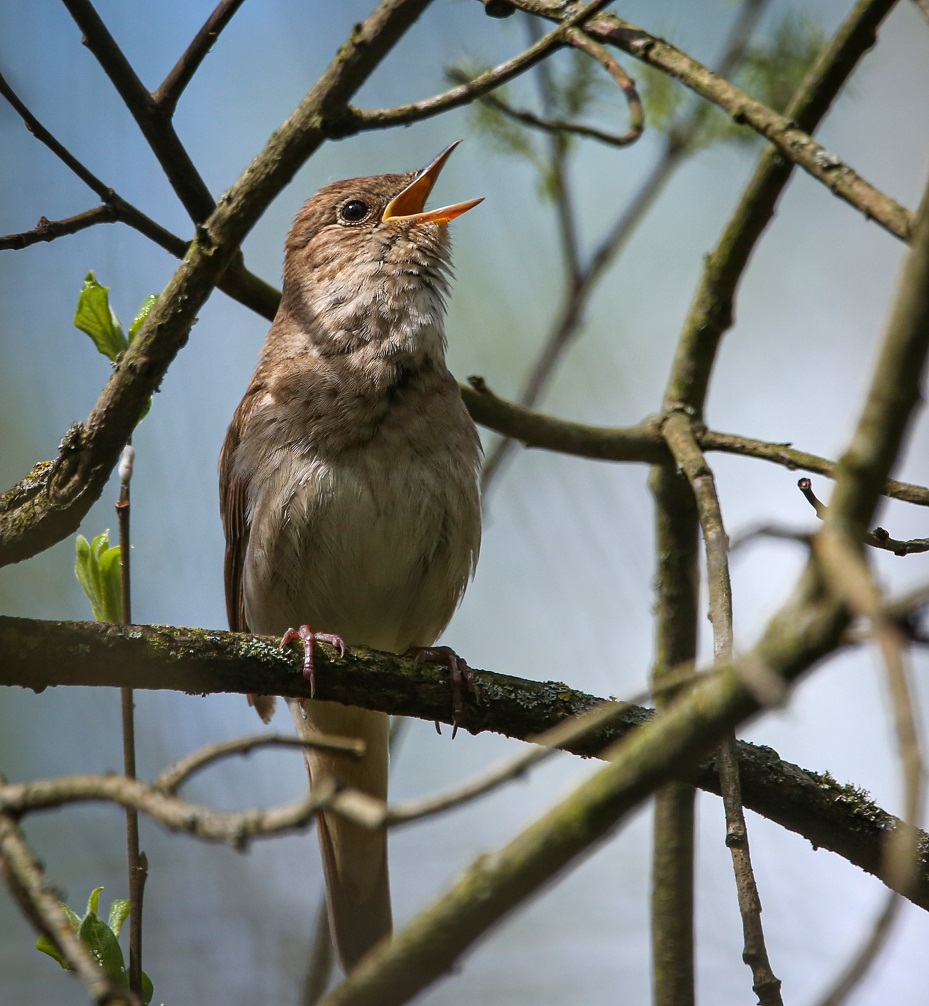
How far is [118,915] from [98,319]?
168 cm

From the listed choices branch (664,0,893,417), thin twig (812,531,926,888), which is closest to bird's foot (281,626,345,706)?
branch (664,0,893,417)

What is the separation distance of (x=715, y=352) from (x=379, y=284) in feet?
4.80

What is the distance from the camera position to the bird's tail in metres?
4.58

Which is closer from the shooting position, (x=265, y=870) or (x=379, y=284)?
(x=379, y=284)

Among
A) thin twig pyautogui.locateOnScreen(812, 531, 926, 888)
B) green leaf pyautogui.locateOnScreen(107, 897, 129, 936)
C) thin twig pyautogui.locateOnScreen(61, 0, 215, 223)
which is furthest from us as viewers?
thin twig pyautogui.locateOnScreen(61, 0, 215, 223)

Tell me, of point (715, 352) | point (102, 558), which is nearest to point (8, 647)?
point (102, 558)

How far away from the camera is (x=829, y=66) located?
12.2 ft

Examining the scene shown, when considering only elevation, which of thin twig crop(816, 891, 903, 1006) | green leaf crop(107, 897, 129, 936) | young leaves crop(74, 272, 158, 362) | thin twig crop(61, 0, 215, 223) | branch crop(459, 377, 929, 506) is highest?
thin twig crop(61, 0, 215, 223)

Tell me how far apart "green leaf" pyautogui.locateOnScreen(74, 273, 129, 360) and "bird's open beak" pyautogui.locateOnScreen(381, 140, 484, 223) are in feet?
6.50

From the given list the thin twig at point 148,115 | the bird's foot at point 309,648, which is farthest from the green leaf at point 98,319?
the bird's foot at point 309,648

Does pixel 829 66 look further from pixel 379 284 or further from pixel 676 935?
pixel 676 935

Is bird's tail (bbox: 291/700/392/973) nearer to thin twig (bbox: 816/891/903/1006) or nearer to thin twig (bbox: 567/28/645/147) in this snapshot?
thin twig (bbox: 567/28/645/147)

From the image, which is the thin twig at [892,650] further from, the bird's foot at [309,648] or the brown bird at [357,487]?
the brown bird at [357,487]

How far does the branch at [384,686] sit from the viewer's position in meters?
3.00
